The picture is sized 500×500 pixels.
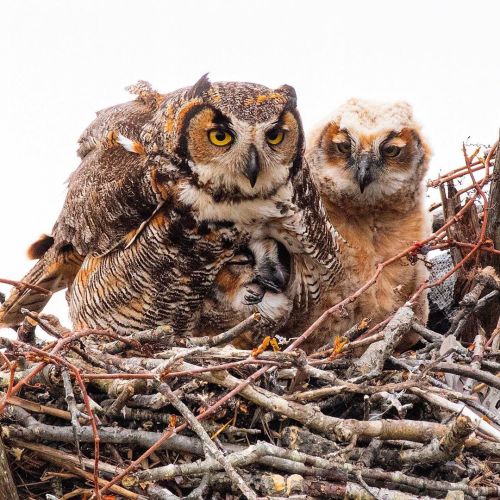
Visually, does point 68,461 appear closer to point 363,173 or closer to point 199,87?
point 199,87

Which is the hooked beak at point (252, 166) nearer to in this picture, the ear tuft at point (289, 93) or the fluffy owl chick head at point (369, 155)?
the ear tuft at point (289, 93)

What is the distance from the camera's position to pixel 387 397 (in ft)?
8.88

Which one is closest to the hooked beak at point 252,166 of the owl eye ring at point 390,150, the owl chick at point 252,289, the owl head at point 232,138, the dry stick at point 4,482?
the owl head at point 232,138

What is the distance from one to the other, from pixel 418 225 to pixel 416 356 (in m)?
0.76

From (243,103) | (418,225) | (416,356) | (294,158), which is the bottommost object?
(416,356)

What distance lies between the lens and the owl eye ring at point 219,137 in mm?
3119

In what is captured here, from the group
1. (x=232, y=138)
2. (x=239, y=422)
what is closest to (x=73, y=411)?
(x=239, y=422)

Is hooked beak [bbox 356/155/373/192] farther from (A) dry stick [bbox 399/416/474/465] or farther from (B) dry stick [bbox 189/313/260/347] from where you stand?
(A) dry stick [bbox 399/416/474/465]

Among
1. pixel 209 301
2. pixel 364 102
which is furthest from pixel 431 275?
pixel 209 301

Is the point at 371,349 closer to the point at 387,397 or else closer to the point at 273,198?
the point at 387,397

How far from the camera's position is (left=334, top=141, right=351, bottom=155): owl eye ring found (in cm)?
370

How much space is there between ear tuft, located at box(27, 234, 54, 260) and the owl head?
3.19 feet

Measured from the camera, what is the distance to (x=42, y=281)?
3.95 metres

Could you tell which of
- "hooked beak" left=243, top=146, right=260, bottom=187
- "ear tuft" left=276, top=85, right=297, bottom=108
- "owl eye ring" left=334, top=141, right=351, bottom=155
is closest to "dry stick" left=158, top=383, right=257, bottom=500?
"hooked beak" left=243, top=146, right=260, bottom=187
